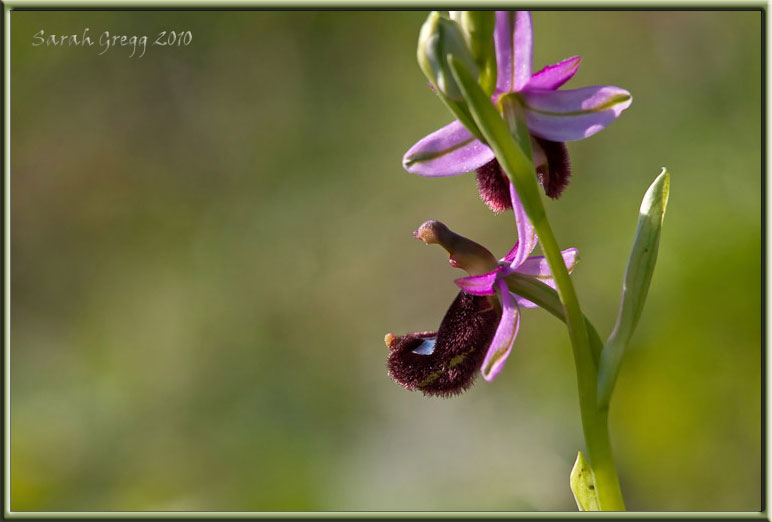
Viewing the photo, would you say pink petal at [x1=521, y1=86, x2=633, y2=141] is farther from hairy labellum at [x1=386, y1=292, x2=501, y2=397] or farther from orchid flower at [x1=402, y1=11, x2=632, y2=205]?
hairy labellum at [x1=386, y1=292, x2=501, y2=397]

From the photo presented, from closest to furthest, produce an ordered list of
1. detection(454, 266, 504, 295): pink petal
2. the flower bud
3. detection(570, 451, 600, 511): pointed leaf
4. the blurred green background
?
the flower bud
detection(570, 451, 600, 511): pointed leaf
detection(454, 266, 504, 295): pink petal
the blurred green background

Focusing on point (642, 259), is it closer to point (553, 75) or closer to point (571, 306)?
point (571, 306)

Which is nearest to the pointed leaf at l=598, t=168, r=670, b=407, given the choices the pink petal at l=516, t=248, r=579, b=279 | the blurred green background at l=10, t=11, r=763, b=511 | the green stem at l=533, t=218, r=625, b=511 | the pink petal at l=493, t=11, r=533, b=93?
the green stem at l=533, t=218, r=625, b=511

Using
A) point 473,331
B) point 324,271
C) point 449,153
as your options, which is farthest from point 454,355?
point 324,271

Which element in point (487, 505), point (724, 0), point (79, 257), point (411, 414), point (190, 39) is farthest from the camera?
point (190, 39)

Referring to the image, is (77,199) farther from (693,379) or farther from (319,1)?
(319,1)

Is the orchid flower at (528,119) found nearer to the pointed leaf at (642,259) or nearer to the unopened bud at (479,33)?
the unopened bud at (479,33)

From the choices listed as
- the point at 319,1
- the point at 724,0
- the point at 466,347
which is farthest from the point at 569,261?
the point at 319,1
